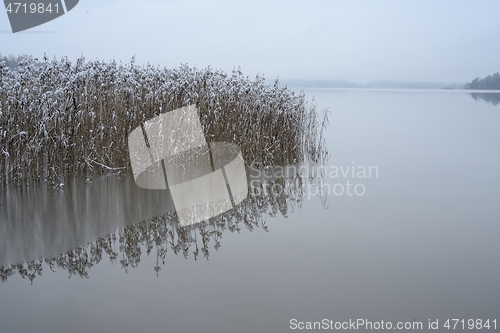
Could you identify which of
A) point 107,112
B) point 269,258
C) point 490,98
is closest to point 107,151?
point 107,112

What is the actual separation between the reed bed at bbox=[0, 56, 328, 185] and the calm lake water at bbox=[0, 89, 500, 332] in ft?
1.28

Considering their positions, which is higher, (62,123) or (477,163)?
(62,123)

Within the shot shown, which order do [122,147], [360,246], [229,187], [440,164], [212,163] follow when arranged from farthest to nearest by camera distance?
1. [440,164]
2. [212,163]
3. [122,147]
4. [229,187]
5. [360,246]

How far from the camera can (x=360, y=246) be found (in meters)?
3.37

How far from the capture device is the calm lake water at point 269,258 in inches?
94.3

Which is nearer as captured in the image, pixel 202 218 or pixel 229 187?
pixel 202 218

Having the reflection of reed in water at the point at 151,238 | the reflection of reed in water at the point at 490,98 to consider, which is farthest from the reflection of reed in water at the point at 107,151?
the reflection of reed in water at the point at 490,98

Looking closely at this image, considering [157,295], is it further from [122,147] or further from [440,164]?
[440,164]

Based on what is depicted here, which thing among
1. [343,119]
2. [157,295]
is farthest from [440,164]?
[343,119]

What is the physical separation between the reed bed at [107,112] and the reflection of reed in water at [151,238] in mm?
1025

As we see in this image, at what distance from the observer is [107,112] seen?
5.29m

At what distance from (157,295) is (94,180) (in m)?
2.66

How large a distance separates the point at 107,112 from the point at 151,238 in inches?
92.8

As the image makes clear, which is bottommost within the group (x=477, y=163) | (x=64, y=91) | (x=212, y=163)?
(x=477, y=163)
